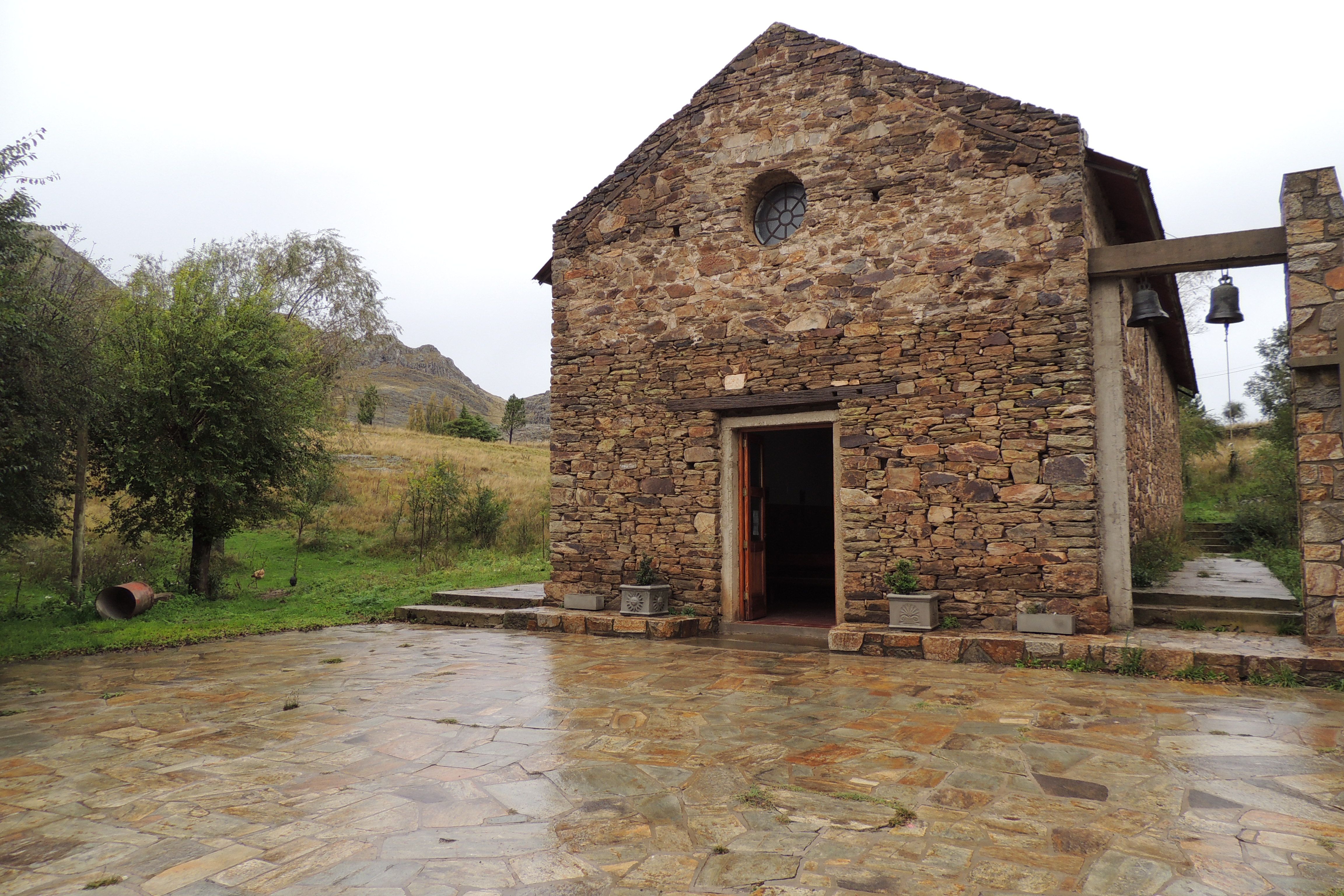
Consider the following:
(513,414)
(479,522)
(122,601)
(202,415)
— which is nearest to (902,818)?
(122,601)

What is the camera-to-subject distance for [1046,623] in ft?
24.8

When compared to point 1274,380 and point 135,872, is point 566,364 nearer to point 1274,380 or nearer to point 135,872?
point 135,872

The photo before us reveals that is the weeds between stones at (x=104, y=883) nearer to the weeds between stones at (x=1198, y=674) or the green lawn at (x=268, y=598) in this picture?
the green lawn at (x=268, y=598)

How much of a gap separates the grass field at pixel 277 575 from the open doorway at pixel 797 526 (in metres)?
4.22

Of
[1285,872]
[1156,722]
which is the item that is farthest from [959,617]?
[1285,872]

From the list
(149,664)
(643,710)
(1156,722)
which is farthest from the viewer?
(149,664)

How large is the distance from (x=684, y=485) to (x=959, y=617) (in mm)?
3369

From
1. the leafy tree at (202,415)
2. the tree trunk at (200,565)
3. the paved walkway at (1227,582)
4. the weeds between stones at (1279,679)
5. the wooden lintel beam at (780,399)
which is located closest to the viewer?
the weeds between stones at (1279,679)

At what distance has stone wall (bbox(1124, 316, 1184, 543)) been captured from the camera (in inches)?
383

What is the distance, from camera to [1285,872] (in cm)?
307

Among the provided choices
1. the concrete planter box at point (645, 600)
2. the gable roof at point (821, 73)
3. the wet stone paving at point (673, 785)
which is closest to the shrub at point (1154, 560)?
the wet stone paving at point (673, 785)

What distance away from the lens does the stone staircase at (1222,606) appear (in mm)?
7594

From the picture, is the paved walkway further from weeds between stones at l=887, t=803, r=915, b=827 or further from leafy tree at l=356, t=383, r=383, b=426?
leafy tree at l=356, t=383, r=383, b=426

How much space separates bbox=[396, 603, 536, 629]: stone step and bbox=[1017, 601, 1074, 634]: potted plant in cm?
547
